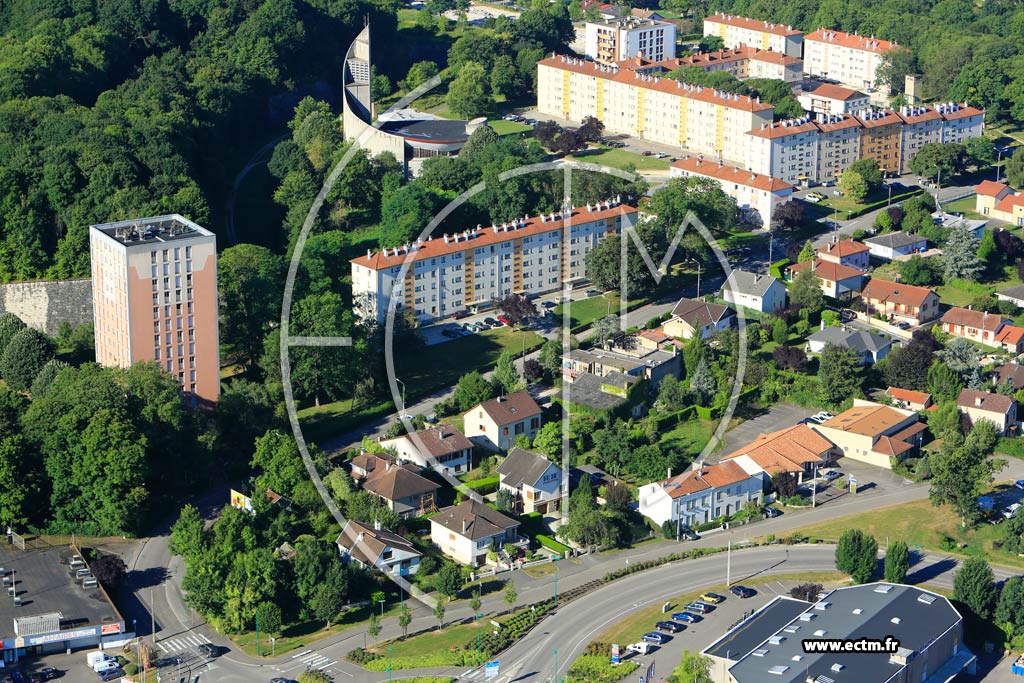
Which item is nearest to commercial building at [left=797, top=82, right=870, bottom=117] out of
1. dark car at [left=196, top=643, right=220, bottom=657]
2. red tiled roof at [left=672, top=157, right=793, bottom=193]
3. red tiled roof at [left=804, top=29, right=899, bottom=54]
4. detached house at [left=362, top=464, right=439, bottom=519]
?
red tiled roof at [left=804, top=29, right=899, bottom=54]

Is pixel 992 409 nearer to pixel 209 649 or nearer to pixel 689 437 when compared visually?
pixel 689 437

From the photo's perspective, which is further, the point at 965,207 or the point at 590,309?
the point at 965,207

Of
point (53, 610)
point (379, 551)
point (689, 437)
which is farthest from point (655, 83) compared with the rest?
point (53, 610)

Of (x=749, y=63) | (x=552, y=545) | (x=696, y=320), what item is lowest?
(x=552, y=545)

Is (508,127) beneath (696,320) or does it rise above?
above

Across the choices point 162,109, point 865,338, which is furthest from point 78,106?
point 865,338

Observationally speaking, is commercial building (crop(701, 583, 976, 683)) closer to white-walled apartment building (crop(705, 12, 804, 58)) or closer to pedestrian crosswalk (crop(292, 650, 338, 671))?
pedestrian crosswalk (crop(292, 650, 338, 671))
